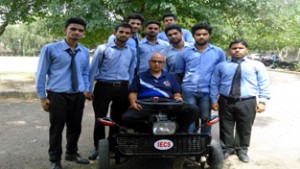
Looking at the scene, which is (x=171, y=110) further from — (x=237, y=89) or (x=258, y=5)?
(x=258, y=5)

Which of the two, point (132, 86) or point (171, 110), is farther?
point (132, 86)

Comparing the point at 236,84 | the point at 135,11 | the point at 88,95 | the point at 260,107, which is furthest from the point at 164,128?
the point at 135,11

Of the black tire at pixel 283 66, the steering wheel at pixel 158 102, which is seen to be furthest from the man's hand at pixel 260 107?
the black tire at pixel 283 66

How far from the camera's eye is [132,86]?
4.75 m

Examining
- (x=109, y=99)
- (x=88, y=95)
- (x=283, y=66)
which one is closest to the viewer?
(x=88, y=95)

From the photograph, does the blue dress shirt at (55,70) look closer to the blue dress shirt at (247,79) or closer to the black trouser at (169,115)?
the black trouser at (169,115)

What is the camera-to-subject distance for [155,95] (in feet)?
15.5

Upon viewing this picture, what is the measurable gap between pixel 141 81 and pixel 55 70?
1157 mm

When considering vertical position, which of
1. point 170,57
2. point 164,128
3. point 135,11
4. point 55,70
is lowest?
point 164,128

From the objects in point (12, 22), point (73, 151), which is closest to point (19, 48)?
point (12, 22)

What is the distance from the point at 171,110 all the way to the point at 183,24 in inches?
347

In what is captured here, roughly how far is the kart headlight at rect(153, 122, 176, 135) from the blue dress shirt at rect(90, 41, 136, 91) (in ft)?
4.45

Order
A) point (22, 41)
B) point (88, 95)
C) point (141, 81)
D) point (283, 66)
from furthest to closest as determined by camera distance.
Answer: point (22, 41)
point (283, 66)
point (88, 95)
point (141, 81)

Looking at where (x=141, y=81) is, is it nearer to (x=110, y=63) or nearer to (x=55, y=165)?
(x=110, y=63)
